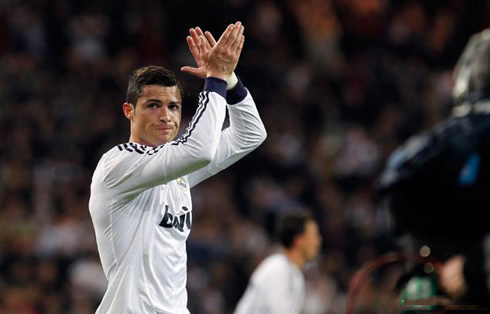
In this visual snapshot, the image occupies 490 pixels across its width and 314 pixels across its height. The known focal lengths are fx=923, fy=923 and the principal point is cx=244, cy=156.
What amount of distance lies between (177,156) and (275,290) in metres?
2.75

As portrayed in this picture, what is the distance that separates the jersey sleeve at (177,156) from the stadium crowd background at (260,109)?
237 inches

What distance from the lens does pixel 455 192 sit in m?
3.01

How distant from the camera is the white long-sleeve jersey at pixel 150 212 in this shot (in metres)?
4.17

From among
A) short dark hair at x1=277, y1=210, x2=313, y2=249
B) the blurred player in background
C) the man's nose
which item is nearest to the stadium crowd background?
short dark hair at x1=277, y1=210, x2=313, y2=249

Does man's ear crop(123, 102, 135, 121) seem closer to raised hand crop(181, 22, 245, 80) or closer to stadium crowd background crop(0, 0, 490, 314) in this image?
raised hand crop(181, 22, 245, 80)

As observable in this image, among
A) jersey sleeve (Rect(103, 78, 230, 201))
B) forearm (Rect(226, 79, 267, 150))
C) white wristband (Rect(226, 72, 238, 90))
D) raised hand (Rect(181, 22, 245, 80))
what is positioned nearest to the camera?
jersey sleeve (Rect(103, 78, 230, 201))

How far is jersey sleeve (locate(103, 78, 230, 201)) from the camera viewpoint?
13.6 feet

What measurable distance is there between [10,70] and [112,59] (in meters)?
1.50

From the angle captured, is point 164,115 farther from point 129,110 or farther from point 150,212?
point 150,212

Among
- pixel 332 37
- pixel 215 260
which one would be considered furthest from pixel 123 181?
pixel 332 37

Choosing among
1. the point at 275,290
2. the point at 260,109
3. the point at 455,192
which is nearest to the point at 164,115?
the point at 455,192

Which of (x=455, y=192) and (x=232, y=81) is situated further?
(x=232, y=81)

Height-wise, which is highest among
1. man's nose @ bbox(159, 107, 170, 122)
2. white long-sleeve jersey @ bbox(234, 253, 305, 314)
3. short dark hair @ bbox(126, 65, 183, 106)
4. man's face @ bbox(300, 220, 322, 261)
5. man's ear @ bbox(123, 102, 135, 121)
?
short dark hair @ bbox(126, 65, 183, 106)

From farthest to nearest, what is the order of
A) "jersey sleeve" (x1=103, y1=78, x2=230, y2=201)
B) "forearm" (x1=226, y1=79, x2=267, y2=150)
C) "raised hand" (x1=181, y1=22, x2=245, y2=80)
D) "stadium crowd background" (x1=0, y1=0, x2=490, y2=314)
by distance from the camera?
"stadium crowd background" (x1=0, y1=0, x2=490, y2=314) → "forearm" (x1=226, y1=79, x2=267, y2=150) → "raised hand" (x1=181, y1=22, x2=245, y2=80) → "jersey sleeve" (x1=103, y1=78, x2=230, y2=201)
